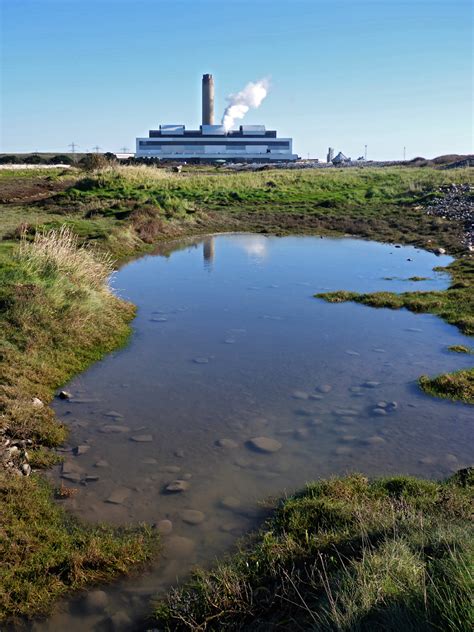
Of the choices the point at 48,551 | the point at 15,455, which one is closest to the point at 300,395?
the point at 15,455

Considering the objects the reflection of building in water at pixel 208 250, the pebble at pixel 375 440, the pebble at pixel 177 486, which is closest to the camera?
the pebble at pixel 177 486

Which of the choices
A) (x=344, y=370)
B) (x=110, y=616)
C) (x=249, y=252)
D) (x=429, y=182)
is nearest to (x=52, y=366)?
(x=344, y=370)

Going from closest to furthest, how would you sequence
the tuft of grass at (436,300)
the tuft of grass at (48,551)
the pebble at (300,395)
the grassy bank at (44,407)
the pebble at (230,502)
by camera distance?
the tuft of grass at (48,551) → the grassy bank at (44,407) → the pebble at (230,502) → the pebble at (300,395) → the tuft of grass at (436,300)

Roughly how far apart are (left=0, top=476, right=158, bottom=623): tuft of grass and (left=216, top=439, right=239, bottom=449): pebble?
2.21 meters

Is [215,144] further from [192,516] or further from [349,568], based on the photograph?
[349,568]

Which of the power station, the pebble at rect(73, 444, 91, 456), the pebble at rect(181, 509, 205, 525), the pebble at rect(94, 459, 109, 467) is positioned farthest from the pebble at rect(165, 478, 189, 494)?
the power station

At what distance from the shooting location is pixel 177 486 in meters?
7.61

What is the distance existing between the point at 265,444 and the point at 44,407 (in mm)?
3456

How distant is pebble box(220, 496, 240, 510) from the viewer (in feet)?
23.5

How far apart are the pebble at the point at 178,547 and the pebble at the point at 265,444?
225cm

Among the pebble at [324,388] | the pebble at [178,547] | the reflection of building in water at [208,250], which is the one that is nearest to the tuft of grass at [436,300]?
the pebble at [324,388]

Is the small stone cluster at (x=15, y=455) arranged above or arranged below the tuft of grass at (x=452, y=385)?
below

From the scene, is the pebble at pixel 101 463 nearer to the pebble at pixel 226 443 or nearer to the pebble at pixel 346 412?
the pebble at pixel 226 443

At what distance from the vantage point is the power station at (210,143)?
127m
